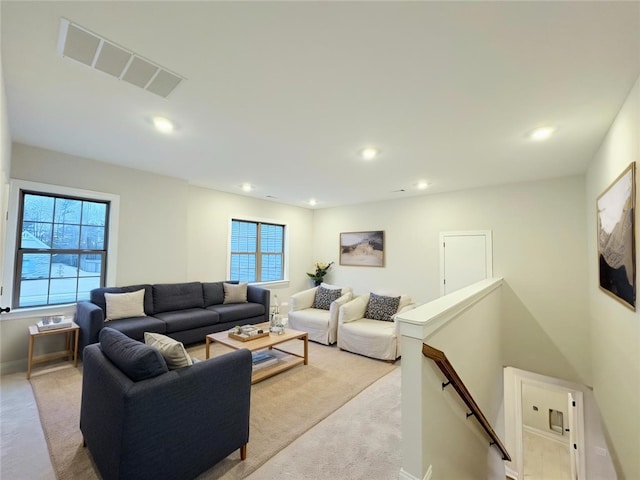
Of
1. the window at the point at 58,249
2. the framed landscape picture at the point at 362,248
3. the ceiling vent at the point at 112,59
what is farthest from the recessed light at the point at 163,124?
the framed landscape picture at the point at 362,248

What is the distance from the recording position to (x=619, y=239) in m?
2.16

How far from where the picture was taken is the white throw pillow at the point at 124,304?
3559 mm

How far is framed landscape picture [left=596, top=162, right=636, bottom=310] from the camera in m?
1.88

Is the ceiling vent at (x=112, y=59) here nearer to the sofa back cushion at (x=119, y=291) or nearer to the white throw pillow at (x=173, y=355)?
the white throw pillow at (x=173, y=355)

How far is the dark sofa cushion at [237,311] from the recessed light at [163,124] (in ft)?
9.06

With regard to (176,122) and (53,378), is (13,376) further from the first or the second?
(176,122)

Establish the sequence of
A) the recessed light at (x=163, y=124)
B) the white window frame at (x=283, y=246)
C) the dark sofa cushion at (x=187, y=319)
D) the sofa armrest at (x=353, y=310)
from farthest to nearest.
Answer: the white window frame at (x=283, y=246), the sofa armrest at (x=353, y=310), the dark sofa cushion at (x=187, y=319), the recessed light at (x=163, y=124)

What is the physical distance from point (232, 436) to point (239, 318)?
2.81 m

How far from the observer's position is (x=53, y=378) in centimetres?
302

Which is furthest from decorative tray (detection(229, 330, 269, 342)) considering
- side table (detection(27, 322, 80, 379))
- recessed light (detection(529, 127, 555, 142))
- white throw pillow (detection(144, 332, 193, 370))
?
recessed light (detection(529, 127, 555, 142))

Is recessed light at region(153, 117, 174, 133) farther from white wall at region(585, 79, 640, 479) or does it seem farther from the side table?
white wall at region(585, 79, 640, 479)

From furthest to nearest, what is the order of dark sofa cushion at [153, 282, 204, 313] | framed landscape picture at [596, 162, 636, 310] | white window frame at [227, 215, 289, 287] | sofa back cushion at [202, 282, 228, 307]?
1. white window frame at [227, 215, 289, 287]
2. sofa back cushion at [202, 282, 228, 307]
3. dark sofa cushion at [153, 282, 204, 313]
4. framed landscape picture at [596, 162, 636, 310]

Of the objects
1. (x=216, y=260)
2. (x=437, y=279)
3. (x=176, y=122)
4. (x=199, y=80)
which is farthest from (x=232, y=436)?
(x=437, y=279)

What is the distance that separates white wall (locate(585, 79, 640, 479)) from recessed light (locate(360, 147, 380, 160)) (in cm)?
196
